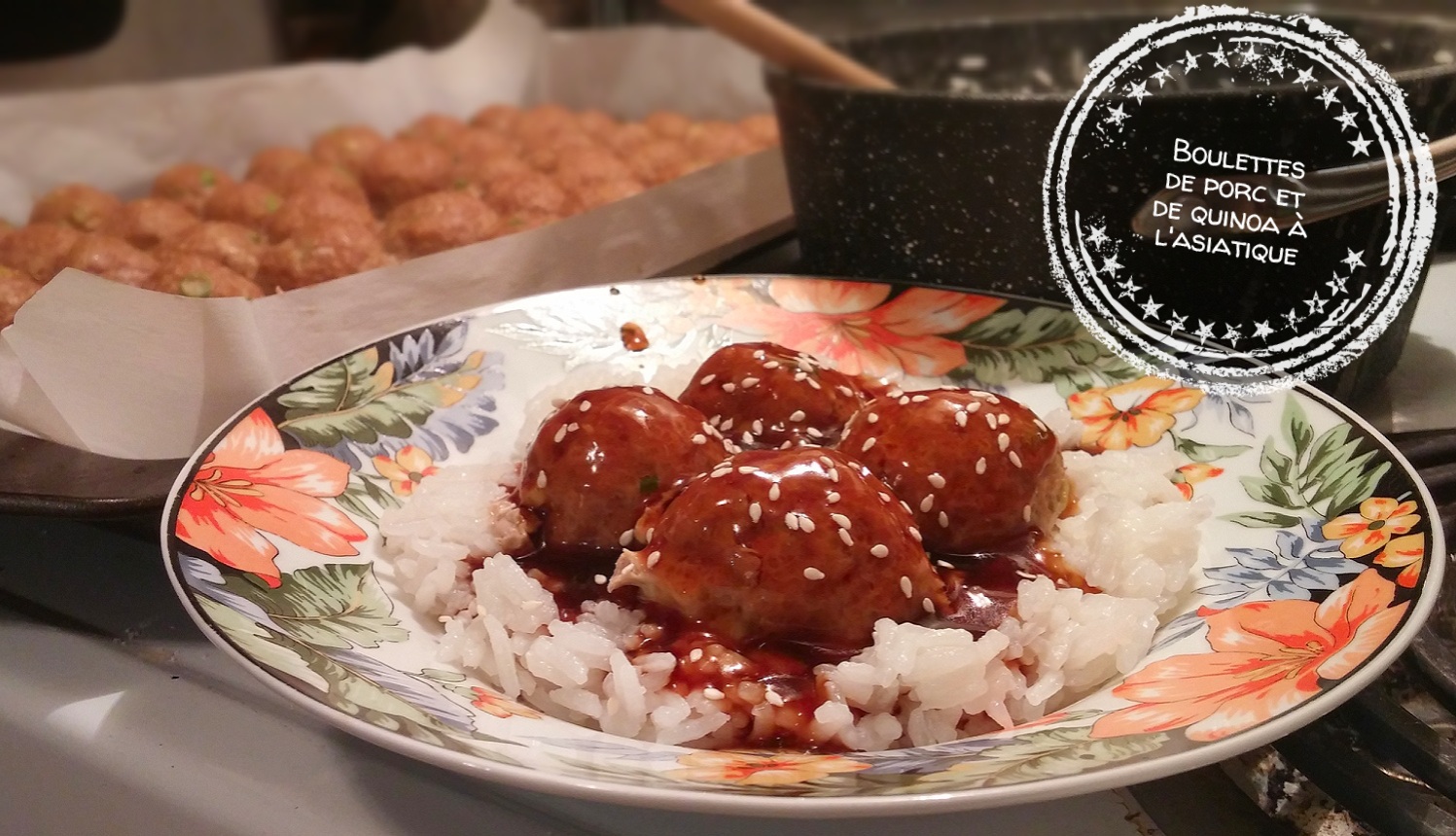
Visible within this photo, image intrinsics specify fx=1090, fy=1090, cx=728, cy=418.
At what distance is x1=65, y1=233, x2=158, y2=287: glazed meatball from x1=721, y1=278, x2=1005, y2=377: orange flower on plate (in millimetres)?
1304

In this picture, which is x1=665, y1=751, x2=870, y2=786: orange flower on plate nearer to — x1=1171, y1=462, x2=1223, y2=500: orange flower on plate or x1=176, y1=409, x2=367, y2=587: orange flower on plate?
x1=176, y1=409, x2=367, y2=587: orange flower on plate

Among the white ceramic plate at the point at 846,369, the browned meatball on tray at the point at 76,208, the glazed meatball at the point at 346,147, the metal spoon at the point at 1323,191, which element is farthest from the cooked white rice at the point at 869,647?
the glazed meatball at the point at 346,147

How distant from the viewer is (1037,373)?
177 cm

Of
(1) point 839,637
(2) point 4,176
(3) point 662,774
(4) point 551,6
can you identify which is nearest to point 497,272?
(1) point 839,637

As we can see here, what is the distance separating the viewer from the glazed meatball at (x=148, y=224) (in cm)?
270

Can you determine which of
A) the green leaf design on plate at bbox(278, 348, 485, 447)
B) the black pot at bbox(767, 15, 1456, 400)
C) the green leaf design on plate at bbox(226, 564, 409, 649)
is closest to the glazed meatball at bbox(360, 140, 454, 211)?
the black pot at bbox(767, 15, 1456, 400)

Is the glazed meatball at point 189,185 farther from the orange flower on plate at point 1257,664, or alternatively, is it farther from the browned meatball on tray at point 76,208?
the orange flower on plate at point 1257,664

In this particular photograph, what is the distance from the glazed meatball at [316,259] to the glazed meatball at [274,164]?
0.80 meters

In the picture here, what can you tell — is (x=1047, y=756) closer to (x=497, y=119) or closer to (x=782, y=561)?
(x=782, y=561)

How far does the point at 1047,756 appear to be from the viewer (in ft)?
3.04

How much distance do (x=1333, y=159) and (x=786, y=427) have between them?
880 mm

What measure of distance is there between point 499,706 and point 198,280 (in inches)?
58.5

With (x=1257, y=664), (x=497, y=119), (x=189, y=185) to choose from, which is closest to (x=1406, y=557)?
(x=1257, y=664)

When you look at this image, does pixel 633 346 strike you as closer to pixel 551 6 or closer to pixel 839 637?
pixel 839 637
